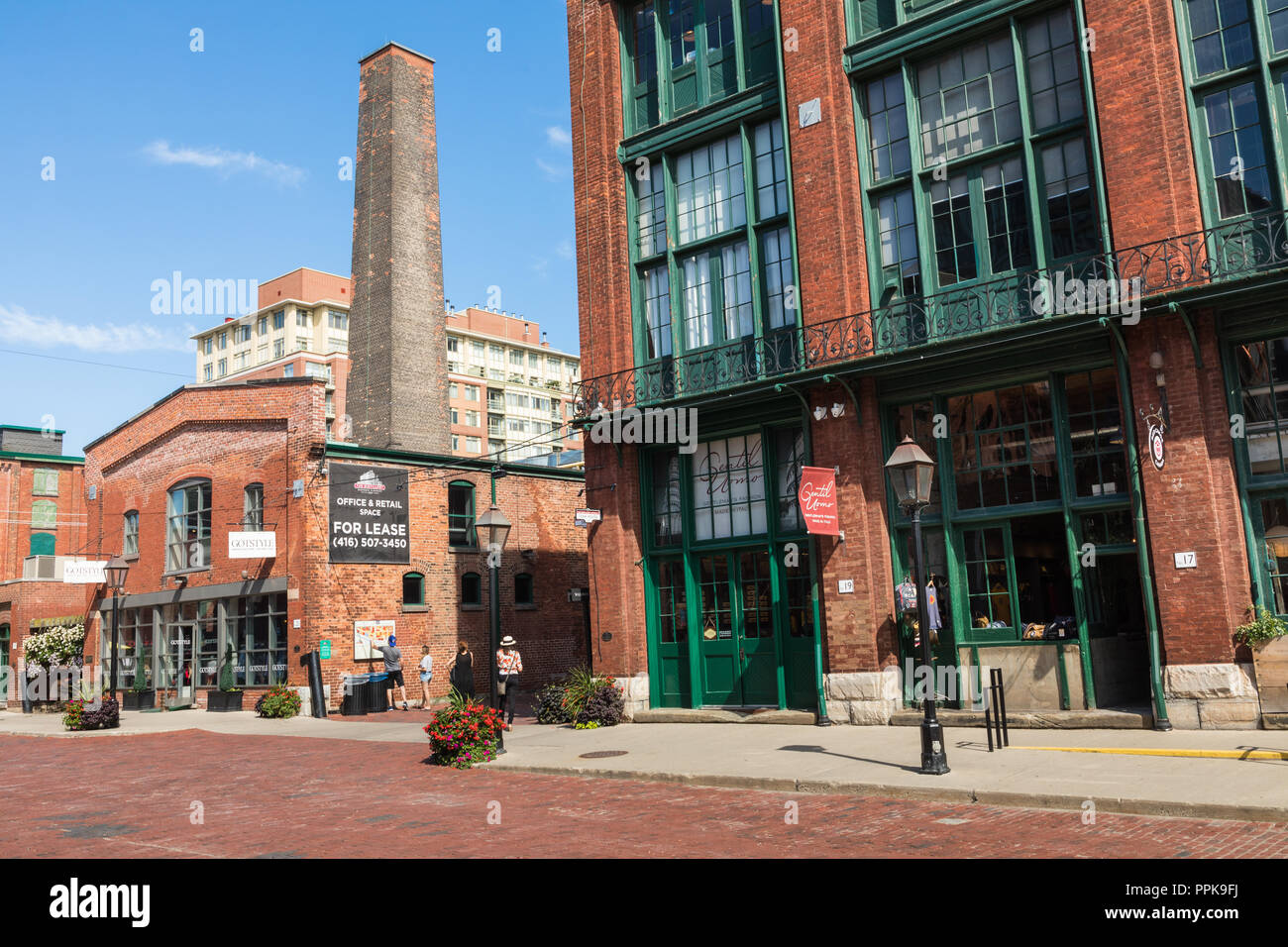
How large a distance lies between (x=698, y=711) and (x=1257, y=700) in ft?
27.4

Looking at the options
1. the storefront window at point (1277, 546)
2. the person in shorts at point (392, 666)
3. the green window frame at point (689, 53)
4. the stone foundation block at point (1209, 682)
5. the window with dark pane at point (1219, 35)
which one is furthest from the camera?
the person in shorts at point (392, 666)

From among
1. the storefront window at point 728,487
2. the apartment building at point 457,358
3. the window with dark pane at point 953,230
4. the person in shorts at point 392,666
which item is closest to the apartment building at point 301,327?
the apartment building at point 457,358

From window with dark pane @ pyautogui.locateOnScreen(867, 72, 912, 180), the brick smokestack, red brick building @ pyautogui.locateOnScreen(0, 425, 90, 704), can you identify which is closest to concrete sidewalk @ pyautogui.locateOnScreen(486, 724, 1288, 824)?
window with dark pane @ pyautogui.locateOnScreen(867, 72, 912, 180)

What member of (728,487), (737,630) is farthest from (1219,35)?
(737,630)

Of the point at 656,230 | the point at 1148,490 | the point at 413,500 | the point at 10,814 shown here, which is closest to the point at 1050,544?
the point at 1148,490

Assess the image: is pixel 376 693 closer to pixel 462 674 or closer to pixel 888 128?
pixel 462 674

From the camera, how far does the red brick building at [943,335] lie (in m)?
12.5

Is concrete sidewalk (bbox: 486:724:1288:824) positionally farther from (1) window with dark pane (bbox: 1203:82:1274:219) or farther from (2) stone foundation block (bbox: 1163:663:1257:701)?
(1) window with dark pane (bbox: 1203:82:1274:219)

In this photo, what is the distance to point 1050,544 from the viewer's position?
14.3 meters

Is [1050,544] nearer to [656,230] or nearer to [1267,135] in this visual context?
[1267,135]

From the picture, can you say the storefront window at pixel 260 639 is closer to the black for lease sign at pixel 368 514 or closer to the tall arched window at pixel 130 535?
the black for lease sign at pixel 368 514

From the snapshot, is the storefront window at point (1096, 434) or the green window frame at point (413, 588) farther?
the green window frame at point (413, 588)

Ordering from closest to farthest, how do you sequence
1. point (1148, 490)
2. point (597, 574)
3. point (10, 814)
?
point (10, 814) → point (1148, 490) → point (597, 574)

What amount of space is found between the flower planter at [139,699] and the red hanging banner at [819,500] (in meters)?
22.4
